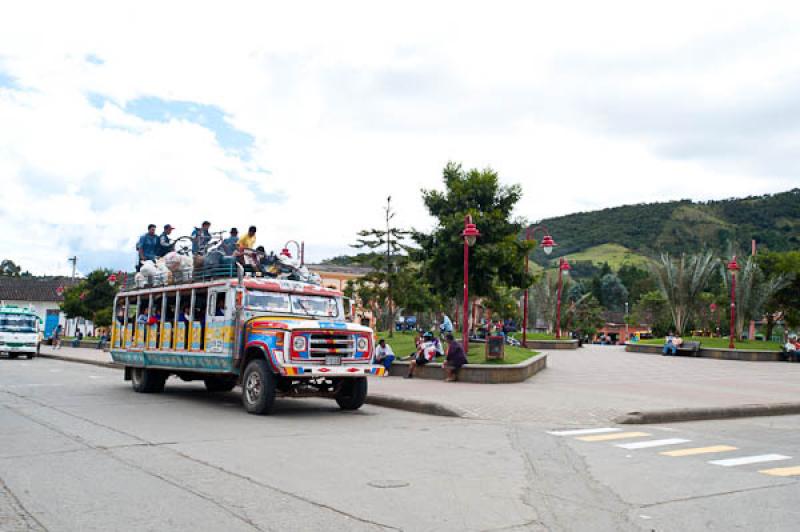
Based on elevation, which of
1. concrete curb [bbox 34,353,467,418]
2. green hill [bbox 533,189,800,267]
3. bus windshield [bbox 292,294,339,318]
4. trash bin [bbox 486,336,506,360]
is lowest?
concrete curb [bbox 34,353,467,418]

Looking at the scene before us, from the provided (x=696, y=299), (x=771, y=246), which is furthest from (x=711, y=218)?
A: (x=696, y=299)

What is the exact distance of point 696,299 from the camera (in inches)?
1875

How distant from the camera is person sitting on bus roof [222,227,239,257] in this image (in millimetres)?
16531

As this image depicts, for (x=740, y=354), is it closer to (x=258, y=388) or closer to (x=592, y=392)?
(x=592, y=392)

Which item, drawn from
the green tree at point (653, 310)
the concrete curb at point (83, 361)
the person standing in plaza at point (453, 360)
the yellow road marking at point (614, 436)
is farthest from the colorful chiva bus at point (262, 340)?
the green tree at point (653, 310)

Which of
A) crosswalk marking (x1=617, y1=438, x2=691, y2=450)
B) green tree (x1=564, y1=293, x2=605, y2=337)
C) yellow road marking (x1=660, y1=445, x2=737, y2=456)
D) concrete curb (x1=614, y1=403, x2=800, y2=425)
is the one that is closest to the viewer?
yellow road marking (x1=660, y1=445, x2=737, y2=456)

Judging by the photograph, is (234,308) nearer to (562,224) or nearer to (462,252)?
(462,252)

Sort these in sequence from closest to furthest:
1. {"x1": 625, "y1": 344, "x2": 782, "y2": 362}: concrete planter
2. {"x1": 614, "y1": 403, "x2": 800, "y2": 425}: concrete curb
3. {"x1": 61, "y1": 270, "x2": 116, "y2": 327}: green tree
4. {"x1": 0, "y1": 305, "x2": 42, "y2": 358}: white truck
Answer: {"x1": 614, "y1": 403, "x2": 800, "y2": 425}: concrete curb, {"x1": 0, "y1": 305, "x2": 42, "y2": 358}: white truck, {"x1": 625, "y1": 344, "x2": 782, "y2": 362}: concrete planter, {"x1": 61, "y1": 270, "x2": 116, "y2": 327}: green tree

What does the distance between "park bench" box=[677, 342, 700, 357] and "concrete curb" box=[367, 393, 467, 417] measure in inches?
1101

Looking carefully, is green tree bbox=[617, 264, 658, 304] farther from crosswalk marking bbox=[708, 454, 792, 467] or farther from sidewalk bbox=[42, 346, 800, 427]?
crosswalk marking bbox=[708, 454, 792, 467]

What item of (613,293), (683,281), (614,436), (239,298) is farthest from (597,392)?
(613,293)

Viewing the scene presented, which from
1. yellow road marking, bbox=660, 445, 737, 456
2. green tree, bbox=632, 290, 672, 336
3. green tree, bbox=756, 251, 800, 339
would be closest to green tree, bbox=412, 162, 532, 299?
yellow road marking, bbox=660, 445, 737, 456

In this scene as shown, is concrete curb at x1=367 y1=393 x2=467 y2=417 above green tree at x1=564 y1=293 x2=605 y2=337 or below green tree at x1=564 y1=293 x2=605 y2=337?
below

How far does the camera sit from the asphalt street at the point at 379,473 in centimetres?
620
